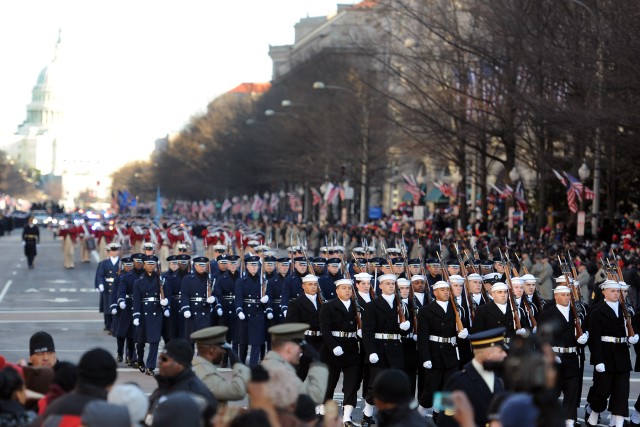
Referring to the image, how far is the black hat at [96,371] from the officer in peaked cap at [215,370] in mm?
1460

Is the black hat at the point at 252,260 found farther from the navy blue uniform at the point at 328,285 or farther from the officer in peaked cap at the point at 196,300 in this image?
the navy blue uniform at the point at 328,285

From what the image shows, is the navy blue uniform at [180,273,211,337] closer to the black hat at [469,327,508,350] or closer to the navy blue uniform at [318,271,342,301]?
the navy blue uniform at [318,271,342,301]

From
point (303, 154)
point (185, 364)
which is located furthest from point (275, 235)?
point (185, 364)

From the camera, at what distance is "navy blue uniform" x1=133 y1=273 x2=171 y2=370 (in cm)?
2156

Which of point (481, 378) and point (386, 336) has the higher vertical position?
point (481, 378)

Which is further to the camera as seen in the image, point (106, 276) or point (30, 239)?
point (30, 239)

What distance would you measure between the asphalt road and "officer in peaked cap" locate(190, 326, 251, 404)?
696 centimetres

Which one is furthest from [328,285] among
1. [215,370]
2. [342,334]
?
[215,370]

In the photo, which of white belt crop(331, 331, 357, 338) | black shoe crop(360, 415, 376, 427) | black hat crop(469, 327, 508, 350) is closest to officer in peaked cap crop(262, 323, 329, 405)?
black hat crop(469, 327, 508, 350)

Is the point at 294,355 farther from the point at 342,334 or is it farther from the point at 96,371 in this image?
the point at 342,334

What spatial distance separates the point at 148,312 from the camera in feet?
72.2

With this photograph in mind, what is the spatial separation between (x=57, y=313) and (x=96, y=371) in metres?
23.6

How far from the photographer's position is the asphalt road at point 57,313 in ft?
73.3

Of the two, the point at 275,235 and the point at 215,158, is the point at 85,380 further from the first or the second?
the point at 215,158
